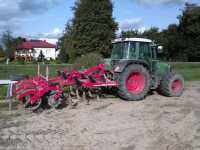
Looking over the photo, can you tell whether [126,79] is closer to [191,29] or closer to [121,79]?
[121,79]

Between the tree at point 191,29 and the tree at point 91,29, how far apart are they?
433 inches

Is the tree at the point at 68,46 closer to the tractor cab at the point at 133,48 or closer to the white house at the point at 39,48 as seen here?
the white house at the point at 39,48

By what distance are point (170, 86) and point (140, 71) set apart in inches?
56.3

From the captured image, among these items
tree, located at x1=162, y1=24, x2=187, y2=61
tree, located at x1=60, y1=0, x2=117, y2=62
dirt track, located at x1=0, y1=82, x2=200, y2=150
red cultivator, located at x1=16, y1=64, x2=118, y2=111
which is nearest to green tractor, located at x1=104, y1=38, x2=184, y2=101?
red cultivator, located at x1=16, y1=64, x2=118, y2=111

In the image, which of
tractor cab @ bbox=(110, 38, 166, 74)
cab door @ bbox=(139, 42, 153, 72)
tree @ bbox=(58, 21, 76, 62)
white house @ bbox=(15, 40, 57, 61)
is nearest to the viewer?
tractor cab @ bbox=(110, 38, 166, 74)

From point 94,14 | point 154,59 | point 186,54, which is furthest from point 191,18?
point 154,59

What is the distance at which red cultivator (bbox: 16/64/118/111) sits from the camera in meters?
9.73

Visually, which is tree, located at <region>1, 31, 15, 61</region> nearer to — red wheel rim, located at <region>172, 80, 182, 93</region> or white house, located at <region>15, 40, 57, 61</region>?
white house, located at <region>15, 40, 57, 61</region>

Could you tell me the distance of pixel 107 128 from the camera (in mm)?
7910

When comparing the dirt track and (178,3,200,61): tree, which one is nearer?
the dirt track

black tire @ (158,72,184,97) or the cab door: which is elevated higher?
the cab door

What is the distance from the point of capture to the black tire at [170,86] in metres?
12.8

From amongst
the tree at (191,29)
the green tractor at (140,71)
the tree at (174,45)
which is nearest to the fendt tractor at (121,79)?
the green tractor at (140,71)

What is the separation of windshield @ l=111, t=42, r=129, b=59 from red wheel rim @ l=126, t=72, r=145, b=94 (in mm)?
708
